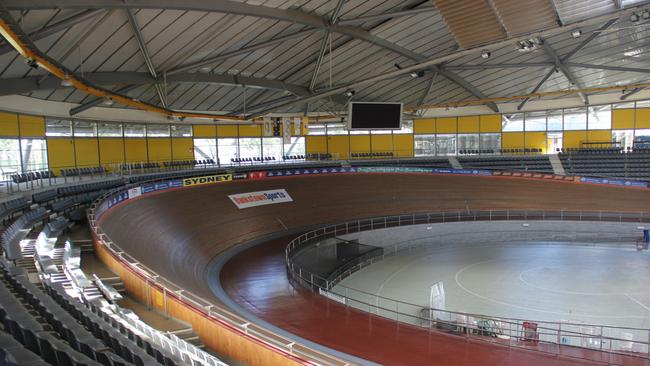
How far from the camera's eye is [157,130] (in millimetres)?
33906

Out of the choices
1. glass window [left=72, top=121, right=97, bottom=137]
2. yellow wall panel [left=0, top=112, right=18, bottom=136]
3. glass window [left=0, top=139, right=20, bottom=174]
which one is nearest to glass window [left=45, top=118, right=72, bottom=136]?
glass window [left=72, top=121, right=97, bottom=137]

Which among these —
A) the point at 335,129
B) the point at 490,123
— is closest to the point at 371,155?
the point at 335,129

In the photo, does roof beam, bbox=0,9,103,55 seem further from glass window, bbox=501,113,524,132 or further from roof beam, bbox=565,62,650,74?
glass window, bbox=501,113,524,132

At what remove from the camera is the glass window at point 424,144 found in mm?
43062

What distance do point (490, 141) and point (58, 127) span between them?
3391 centimetres

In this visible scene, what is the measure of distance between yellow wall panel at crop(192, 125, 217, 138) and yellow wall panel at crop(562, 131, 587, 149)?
1156 inches

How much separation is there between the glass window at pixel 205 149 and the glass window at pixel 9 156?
14.6 metres

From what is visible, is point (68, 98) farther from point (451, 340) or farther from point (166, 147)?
point (451, 340)

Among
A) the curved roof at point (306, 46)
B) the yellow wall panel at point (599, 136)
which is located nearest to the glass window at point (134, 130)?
the curved roof at point (306, 46)

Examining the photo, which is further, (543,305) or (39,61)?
(543,305)

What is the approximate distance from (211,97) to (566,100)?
1117 inches

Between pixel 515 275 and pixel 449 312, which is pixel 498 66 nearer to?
pixel 515 275

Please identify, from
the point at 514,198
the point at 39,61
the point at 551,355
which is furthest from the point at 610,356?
the point at 514,198

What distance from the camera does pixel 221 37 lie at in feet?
68.5
